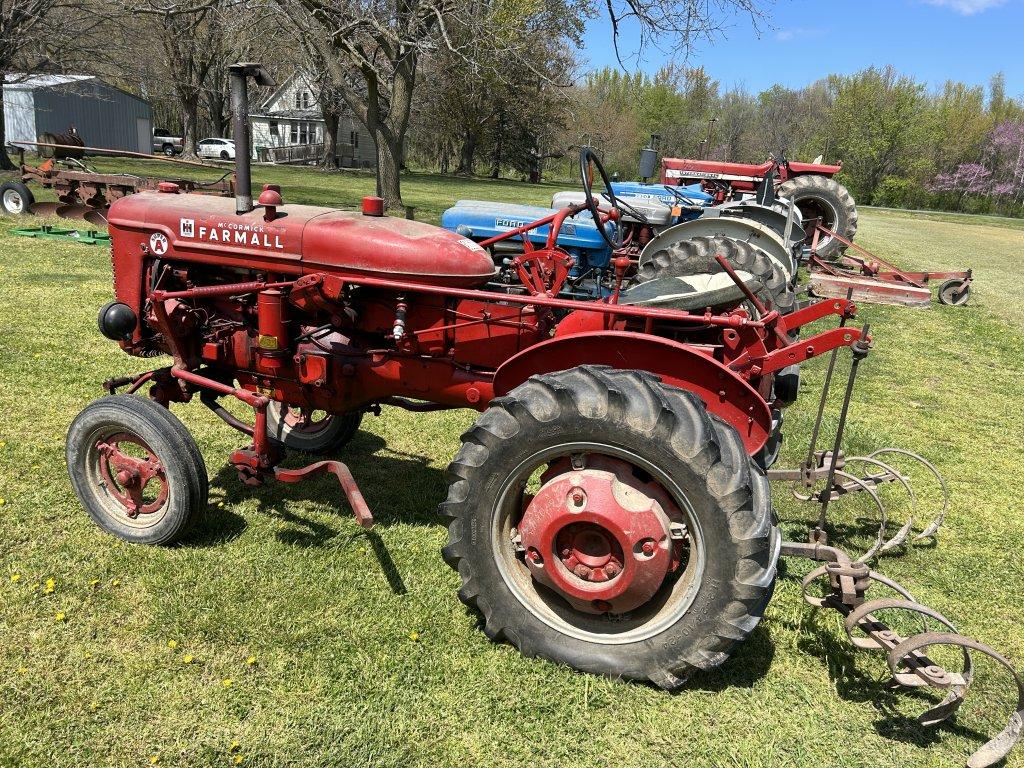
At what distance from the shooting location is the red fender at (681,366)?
111 inches

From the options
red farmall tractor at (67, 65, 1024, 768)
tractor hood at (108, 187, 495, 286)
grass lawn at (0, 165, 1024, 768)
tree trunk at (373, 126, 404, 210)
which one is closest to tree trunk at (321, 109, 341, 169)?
tree trunk at (373, 126, 404, 210)

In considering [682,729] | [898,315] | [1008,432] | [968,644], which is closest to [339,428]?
[682,729]

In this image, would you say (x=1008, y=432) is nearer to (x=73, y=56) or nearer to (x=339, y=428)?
(x=339, y=428)

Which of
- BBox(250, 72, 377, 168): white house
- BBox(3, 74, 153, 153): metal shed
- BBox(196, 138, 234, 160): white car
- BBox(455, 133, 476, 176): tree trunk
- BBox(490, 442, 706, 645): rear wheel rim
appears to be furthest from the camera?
BBox(250, 72, 377, 168): white house

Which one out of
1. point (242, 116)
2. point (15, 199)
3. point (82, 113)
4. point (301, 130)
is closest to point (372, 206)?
point (242, 116)

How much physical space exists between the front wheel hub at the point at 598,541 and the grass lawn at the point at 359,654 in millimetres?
347

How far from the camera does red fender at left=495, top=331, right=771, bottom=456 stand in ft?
9.21

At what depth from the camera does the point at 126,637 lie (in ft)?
9.09

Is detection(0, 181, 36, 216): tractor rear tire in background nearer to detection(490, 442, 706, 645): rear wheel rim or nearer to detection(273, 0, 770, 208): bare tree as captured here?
detection(273, 0, 770, 208): bare tree

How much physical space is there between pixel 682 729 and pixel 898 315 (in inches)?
375

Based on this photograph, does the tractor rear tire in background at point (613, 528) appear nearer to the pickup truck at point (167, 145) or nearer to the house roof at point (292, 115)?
the pickup truck at point (167, 145)

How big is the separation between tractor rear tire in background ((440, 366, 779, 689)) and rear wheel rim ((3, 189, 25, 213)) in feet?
43.3

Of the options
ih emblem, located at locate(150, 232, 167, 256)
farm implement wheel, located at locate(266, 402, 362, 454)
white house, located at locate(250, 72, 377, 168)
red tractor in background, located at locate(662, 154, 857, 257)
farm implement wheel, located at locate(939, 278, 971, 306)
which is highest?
white house, located at locate(250, 72, 377, 168)

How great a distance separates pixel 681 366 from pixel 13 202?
13.7 m
